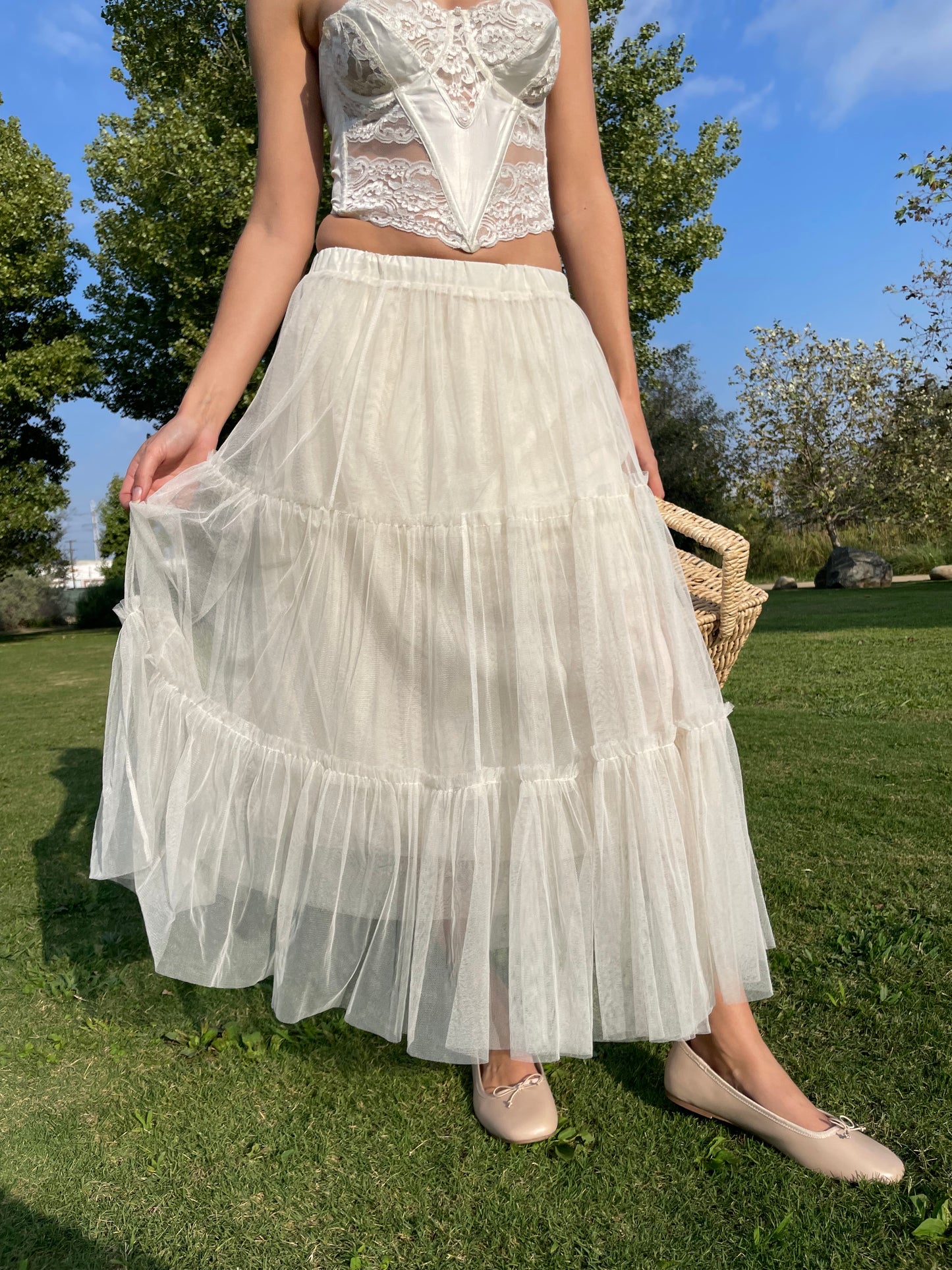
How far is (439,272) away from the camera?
1.75 m

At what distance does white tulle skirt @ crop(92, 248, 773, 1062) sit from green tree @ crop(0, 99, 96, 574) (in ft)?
61.0

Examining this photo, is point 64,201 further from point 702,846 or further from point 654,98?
point 702,846

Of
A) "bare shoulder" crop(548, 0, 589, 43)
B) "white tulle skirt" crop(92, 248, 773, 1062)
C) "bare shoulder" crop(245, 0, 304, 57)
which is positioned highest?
"bare shoulder" crop(548, 0, 589, 43)

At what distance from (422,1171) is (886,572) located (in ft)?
60.6

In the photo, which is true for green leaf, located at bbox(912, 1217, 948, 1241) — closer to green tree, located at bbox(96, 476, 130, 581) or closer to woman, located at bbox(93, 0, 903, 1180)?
woman, located at bbox(93, 0, 903, 1180)

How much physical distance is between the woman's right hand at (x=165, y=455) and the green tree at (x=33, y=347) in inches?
725

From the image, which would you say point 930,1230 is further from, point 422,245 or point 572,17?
point 572,17

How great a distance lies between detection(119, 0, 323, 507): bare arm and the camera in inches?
71.9

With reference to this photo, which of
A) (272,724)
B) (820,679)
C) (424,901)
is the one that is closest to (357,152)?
(272,724)

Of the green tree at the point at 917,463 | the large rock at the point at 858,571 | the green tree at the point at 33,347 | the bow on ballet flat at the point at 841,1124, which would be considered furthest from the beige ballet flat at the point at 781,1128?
the green tree at the point at 917,463

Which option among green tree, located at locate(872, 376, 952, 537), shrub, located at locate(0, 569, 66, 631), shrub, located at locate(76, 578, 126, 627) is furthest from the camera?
shrub, located at locate(0, 569, 66, 631)

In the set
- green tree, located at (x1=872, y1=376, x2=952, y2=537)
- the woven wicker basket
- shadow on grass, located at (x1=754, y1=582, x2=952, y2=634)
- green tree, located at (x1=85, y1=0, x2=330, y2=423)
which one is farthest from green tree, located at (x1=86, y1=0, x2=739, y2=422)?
the woven wicker basket

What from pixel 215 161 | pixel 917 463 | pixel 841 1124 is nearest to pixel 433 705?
pixel 841 1124

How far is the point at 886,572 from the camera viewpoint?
1825 cm
